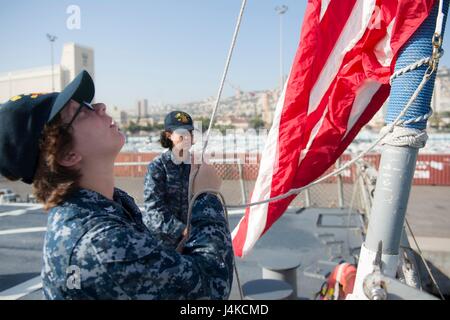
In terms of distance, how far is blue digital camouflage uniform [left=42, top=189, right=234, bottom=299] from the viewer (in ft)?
3.33

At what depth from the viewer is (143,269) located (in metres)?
1.03

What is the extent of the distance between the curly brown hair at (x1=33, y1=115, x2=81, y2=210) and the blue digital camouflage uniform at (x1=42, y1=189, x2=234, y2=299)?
0.04 metres

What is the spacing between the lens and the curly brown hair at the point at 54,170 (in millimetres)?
1183

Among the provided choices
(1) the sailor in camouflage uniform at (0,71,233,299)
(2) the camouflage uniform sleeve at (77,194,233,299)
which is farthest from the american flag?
(2) the camouflage uniform sleeve at (77,194,233,299)

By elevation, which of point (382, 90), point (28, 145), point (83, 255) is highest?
point (382, 90)

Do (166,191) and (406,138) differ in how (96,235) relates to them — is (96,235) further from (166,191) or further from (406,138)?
(166,191)

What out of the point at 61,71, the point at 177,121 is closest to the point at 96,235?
the point at 177,121

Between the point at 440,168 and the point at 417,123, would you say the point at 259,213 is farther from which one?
the point at 440,168

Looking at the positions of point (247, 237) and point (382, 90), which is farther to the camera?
point (247, 237)

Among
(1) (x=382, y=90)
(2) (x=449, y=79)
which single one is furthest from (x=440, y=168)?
(2) (x=449, y=79)

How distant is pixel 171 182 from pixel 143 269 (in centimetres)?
200

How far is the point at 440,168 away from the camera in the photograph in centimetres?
2406

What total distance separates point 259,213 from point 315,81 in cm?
93

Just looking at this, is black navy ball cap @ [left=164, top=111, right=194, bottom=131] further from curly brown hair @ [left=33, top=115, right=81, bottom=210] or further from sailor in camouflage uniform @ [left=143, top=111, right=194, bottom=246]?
curly brown hair @ [left=33, top=115, right=81, bottom=210]
